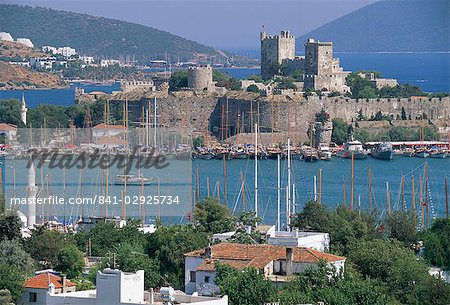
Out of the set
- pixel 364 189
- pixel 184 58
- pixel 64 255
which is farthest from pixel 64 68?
pixel 64 255

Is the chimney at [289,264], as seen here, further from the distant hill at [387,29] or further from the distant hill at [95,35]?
the distant hill at [387,29]

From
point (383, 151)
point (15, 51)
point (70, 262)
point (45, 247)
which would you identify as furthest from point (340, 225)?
point (15, 51)

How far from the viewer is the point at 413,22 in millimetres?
131250

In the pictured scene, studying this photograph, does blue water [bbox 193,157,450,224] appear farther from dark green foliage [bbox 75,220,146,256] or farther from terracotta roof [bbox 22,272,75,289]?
terracotta roof [bbox 22,272,75,289]

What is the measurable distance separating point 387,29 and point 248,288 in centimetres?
12522

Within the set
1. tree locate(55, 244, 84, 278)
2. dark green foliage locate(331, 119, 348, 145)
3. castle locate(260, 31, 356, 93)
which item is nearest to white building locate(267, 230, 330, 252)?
tree locate(55, 244, 84, 278)

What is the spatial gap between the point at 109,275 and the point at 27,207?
10.1 meters

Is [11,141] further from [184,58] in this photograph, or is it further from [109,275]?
[184,58]

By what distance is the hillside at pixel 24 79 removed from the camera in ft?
250

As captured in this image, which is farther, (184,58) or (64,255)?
(184,58)

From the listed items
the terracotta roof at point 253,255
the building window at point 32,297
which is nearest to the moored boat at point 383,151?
the terracotta roof at point 253,255

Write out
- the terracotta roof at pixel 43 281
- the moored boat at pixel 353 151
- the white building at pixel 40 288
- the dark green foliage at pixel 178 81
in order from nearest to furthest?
1. the white building at pixel 40 288
2. the terracotta roof at pixel 43 281
3. the moored boat at pixel 353 151
4. the dark green foliage at pixel 178 81

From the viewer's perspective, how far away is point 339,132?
42.0 m

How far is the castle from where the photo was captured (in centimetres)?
4666
